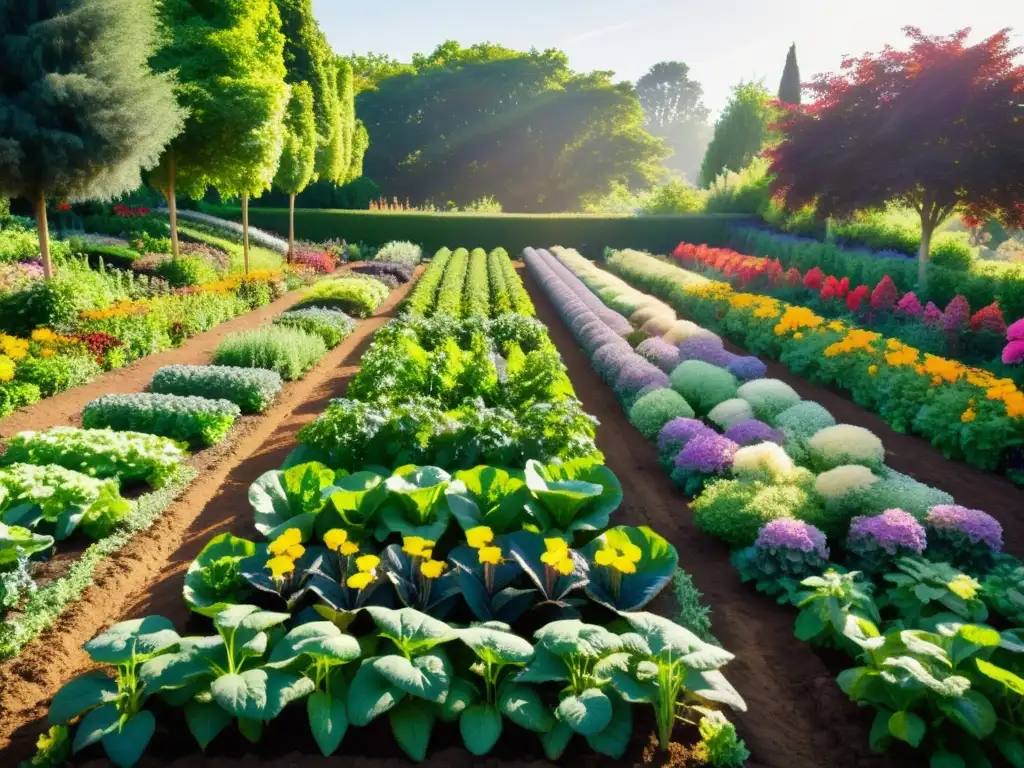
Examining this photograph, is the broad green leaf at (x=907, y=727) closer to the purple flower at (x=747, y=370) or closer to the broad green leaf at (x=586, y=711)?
the broad green leaf at (x=586, y=711)

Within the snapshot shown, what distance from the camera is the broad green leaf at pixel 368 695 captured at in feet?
9.81

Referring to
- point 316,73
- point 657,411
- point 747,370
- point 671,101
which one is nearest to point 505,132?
point 316,73

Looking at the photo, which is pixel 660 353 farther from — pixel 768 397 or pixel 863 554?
pixel 863 554

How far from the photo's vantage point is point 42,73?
1077 centimetres

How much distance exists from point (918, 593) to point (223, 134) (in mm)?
15680

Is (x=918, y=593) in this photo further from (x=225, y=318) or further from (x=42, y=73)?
(x=42, y=73)

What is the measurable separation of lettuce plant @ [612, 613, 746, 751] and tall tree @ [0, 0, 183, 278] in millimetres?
11329

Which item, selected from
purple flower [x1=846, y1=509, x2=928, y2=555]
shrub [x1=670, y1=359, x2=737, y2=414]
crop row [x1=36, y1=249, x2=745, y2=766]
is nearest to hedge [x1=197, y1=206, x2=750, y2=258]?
shrub [x1=670, y1=359, x2=737, y2=414]

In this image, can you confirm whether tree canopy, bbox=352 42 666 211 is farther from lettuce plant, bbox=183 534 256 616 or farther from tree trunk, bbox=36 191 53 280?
lettuce plant, bbox=183 534 256 616

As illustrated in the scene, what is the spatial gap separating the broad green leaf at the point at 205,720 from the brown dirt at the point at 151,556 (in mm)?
738

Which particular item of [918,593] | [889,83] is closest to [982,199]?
[889,83]

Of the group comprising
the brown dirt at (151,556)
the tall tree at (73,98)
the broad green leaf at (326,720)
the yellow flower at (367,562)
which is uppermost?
the tall tree at (73,98)

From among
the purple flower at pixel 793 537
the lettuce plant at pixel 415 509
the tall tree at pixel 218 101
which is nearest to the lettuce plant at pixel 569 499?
the lettuce plant at pixel 415 509

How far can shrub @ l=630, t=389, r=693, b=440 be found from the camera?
280 inches
